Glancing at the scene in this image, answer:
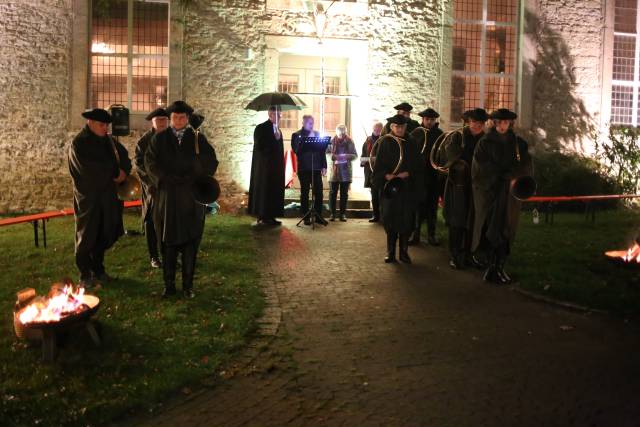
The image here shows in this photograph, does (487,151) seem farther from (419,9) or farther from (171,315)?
(419,9)

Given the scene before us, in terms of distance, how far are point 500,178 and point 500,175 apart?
0.03m

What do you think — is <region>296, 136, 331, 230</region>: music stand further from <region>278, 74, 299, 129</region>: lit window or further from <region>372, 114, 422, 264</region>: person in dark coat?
<region>278, 74, 299, 129</region>: lit window

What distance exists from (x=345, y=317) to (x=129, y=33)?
32.4 ft

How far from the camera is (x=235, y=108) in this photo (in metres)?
13.8

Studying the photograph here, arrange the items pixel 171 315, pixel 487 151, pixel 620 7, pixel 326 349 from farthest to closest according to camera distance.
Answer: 1. pixel 620 7
2. pixel 487 151
3. pixel 171 315
4. pixel 326 349

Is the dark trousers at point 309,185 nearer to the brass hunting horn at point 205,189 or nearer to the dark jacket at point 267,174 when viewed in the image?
the dark jacket at point 267,174

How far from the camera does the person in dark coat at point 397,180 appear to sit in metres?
8.23

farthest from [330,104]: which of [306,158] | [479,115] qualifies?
[479,115]

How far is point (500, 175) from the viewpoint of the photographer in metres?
7.36

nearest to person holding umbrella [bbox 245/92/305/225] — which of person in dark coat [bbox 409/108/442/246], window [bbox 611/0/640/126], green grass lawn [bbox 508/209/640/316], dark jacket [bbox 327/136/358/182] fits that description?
dark jacket [bbox 327/136/358/182]

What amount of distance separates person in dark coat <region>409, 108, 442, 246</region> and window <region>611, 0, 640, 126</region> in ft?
26.0

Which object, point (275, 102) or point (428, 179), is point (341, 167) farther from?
point (428, 179)

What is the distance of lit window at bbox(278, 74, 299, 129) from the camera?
48.2 ft

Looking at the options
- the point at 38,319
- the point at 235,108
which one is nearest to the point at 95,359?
the point at 38,319
